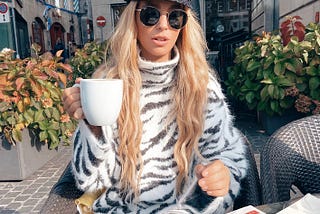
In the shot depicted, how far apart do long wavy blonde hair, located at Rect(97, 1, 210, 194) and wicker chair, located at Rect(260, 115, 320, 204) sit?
0.34m

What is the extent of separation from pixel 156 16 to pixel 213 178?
0.69m

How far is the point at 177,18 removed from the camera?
146 centimetres

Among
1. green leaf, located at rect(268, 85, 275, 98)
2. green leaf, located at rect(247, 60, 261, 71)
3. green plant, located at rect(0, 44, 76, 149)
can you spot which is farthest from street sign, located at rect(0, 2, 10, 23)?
green leaf, located at rect(268, 85, 275, 98)

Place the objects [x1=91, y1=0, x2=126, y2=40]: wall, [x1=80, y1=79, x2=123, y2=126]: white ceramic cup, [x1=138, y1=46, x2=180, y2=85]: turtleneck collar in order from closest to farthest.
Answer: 1. [x1=80, y1=79, x2=123, y2=126]: white ceramic cup
2. [x1=138, y1=46, x2=180, y2=85]: turtleneck collar
3. [x1=91, y1=0, x2=126, y2=40]: wall

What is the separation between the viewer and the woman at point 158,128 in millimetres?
1444

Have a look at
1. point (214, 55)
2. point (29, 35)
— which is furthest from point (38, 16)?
point (214, 55)

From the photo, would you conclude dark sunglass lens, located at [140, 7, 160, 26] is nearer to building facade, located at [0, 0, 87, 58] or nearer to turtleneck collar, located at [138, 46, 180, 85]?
turtleneck collar, located at [138, 46, 180, 85]

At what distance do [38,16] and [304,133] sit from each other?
25762mm

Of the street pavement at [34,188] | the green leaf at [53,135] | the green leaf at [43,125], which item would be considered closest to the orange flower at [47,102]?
the green leaf at [43,125]

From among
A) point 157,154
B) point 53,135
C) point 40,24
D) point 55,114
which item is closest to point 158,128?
point 157,154

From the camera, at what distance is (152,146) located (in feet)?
4.99

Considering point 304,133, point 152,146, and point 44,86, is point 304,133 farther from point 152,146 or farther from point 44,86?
point 44,86

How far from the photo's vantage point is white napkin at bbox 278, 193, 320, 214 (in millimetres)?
1051

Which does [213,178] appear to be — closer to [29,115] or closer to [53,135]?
[29,115]
